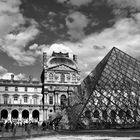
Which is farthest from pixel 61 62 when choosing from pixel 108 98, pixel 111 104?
pixel 111 104

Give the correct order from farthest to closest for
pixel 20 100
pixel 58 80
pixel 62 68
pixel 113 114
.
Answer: pixel 62 68 → pixel 58 80 → pixel 20 100 → pixel 113 114

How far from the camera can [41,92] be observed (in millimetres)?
51375

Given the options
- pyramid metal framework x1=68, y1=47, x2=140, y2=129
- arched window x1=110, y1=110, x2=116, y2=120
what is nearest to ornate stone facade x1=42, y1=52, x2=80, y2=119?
pyramid metal framework x1=68, y1=47, x2=140, y2=129

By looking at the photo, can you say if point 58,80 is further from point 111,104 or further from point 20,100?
point 111,104

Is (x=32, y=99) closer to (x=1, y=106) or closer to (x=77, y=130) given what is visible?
(x=1, y=106)

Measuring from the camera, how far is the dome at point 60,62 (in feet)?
173

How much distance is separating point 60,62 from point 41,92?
27.8ft

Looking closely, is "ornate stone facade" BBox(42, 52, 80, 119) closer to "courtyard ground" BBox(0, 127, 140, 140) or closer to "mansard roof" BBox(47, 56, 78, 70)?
"mansard roof" BBox(47, 56, 78, 70)

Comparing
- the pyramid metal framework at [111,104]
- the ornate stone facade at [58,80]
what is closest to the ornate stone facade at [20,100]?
the ornate stone facade at [58,80]

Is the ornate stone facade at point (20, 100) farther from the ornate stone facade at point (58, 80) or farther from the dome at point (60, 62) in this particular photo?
the dome at point (60, 62)

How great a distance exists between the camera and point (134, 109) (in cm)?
1742

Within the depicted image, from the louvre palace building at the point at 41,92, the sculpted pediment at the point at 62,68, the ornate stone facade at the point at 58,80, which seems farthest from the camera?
the sculpted pediment at the point at 62,68

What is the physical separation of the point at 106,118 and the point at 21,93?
119ft

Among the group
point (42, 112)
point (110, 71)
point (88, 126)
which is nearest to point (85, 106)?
point (88, 126)
